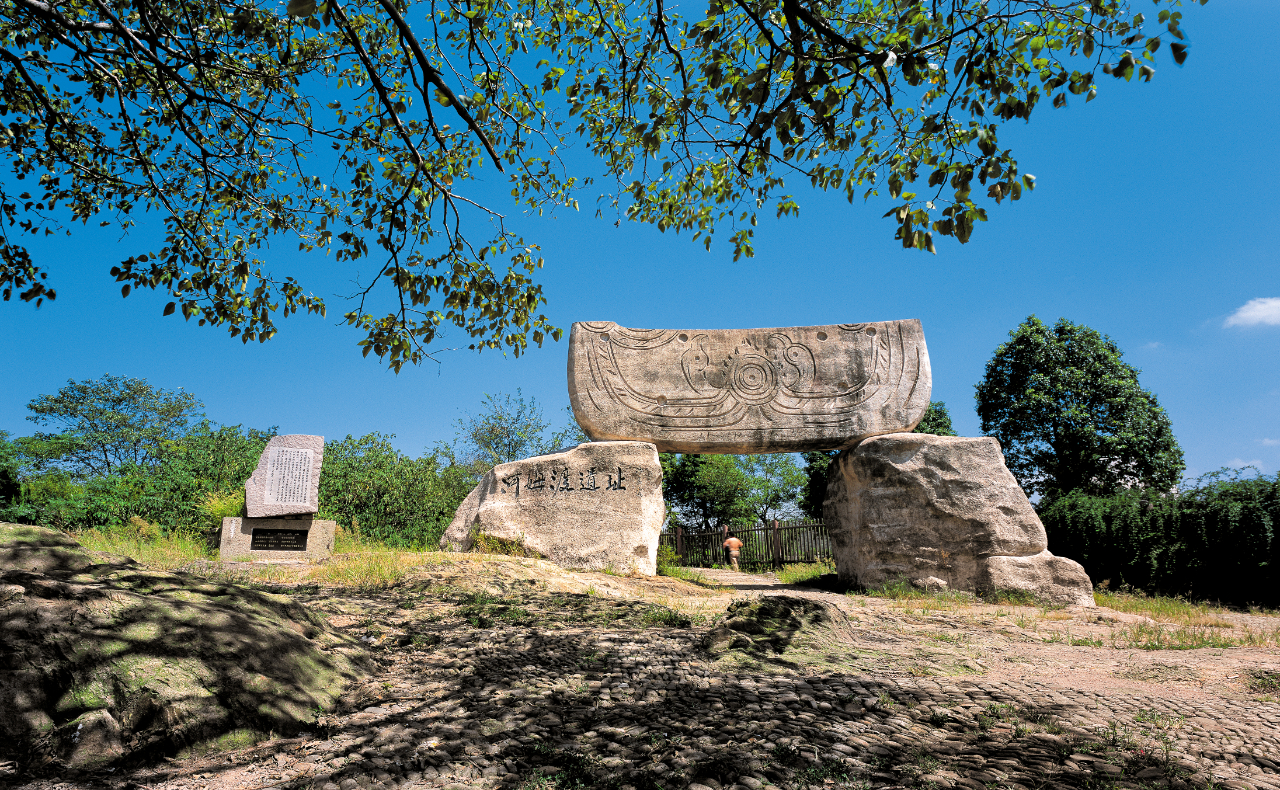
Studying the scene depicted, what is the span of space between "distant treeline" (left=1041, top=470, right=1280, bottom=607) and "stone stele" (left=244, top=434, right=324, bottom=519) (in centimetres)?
1297

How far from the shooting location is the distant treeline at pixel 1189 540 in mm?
9125

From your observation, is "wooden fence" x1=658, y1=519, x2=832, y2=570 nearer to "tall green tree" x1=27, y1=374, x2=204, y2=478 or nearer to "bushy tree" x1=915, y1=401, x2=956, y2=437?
"bushy tree" x1=915, y1=401, x2=956, y2=437

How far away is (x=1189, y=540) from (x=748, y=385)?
7459 mm

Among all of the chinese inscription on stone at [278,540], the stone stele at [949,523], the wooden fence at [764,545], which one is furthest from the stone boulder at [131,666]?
the wooden fence at [764,545]

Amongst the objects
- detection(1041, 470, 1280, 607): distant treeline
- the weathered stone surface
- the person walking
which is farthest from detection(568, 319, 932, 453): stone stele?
the person walking

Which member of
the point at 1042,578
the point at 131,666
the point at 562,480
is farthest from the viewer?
the point at 562,480

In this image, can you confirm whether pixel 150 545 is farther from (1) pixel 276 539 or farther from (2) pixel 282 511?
(2) pixel 282 511

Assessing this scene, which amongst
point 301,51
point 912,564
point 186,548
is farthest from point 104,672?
point 186,548

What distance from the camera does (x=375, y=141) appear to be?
5574 mm

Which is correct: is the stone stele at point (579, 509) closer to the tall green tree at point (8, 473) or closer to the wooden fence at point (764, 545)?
the tall green tree at point (8, 473)

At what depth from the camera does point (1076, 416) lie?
16.7m

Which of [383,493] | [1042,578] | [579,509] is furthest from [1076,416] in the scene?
[383,493]

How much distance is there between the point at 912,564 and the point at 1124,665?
421 centimetres

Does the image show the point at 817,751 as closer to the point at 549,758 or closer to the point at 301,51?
the point at 549,758
